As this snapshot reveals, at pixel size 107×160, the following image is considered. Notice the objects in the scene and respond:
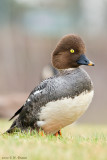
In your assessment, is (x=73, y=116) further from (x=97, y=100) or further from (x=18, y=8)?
(x=18, y=8)

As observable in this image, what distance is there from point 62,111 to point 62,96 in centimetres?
16

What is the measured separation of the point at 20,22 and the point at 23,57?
2.57 m

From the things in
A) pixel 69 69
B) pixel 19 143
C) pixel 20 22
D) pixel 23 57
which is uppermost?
pixel 20 22

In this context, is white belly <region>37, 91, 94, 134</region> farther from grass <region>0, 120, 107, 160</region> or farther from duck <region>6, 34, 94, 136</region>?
grass <region>0, 120, 107, 160</region>

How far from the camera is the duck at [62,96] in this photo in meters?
4.30

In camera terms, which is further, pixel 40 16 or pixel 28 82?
pixel 40 16

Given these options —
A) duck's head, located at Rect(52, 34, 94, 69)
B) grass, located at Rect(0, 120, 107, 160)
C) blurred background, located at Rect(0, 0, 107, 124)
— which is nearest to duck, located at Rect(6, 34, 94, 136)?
duck's head, located at Rect(52, 34, 94, 69)

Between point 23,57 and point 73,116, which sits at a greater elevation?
point 23,57

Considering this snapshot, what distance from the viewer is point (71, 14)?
20.7m

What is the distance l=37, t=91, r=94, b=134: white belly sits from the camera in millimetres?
4273

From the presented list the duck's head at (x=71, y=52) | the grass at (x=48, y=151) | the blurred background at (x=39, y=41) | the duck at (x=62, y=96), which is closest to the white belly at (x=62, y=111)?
the duck at (x=62, y=96)

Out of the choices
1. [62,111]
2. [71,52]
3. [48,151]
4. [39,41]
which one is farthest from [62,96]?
[39,41]

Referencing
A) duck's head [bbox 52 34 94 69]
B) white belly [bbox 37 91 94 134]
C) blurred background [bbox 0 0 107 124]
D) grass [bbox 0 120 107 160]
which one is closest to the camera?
grass [bbox 0 120 107 160]

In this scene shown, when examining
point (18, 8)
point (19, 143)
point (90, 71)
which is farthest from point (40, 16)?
point (19, 143)
